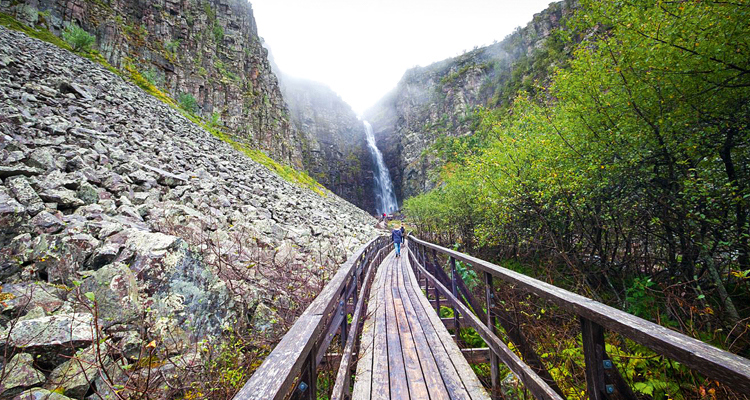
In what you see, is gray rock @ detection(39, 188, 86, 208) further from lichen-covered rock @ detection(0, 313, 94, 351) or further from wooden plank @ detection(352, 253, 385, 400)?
wooden plank @ detection(352, 253, 385, 400)

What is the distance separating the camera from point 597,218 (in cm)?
514

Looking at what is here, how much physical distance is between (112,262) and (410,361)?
13.2 ft

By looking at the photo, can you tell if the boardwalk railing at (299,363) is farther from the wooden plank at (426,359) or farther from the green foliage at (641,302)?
the green foliage at (641,302)

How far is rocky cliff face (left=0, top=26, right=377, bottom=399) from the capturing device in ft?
7.81

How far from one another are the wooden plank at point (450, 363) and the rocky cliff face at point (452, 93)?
43550 millimetres

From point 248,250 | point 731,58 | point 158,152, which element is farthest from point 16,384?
point 158,152

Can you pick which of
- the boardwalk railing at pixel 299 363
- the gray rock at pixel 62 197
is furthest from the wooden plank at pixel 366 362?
the gray rock at pixel 62 197

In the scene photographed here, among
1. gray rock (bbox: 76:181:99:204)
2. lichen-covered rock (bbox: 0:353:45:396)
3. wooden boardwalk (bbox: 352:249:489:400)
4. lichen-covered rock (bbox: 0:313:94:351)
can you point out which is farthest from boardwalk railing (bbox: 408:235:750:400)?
gray rock (bbox: 76:181:99:204)

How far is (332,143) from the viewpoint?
78.2 meters

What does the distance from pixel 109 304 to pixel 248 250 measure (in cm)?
264

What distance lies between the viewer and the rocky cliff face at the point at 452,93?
156 feet

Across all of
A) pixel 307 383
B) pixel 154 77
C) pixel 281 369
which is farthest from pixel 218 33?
pixel 281 369

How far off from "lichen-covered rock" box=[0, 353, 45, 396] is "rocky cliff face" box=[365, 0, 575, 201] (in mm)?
46330

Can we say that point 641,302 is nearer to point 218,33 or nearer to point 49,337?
point 49,337
